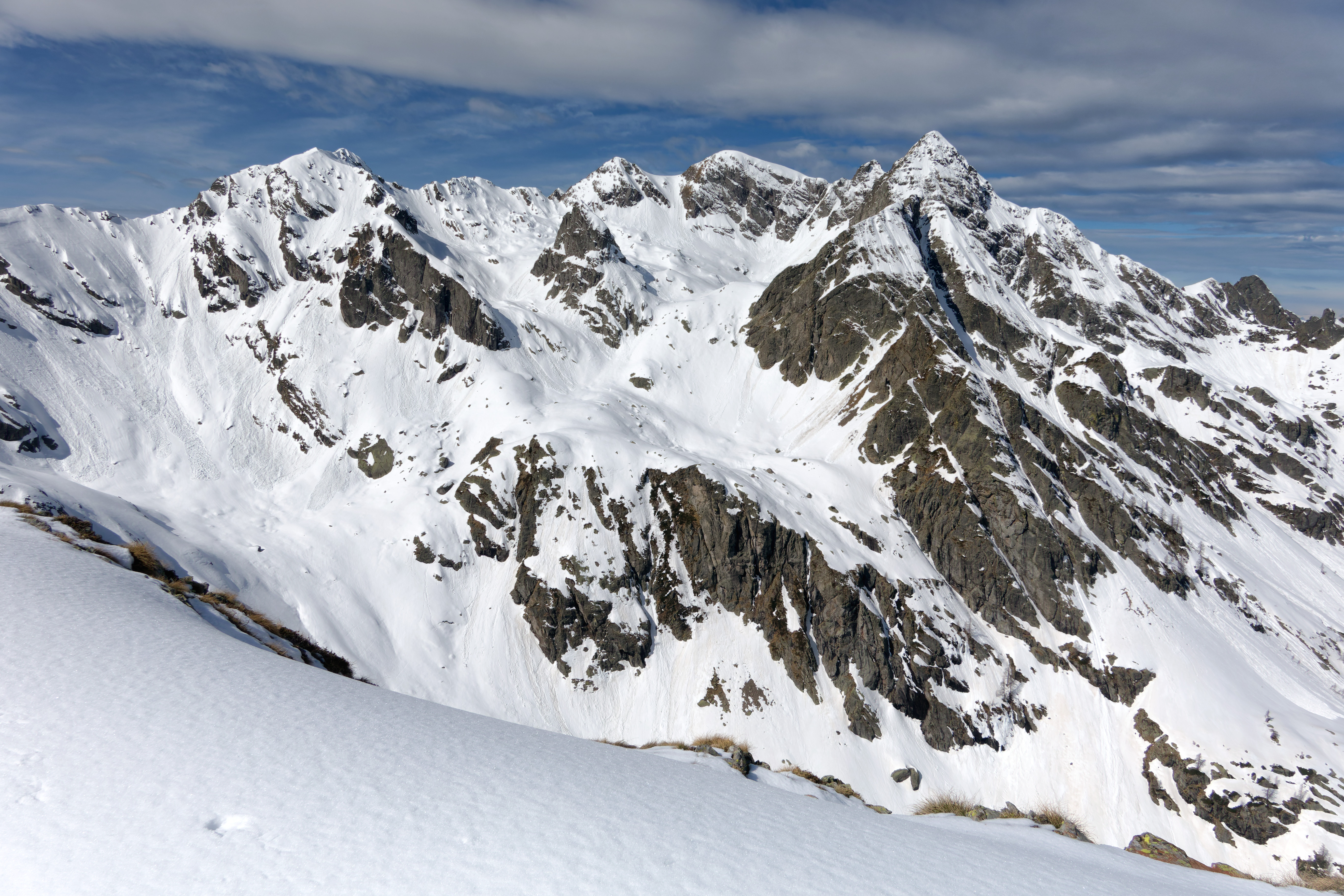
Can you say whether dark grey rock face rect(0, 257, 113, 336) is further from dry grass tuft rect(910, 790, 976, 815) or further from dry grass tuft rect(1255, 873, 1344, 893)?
dry grass tuft rect(1255, 873, 1344, 893)

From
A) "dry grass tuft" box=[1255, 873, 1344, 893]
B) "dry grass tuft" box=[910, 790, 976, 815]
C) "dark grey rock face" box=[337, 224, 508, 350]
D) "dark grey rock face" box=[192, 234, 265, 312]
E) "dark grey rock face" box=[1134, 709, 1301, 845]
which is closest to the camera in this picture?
"dry grass tuft" box=[1255, 873, 1344, 893]

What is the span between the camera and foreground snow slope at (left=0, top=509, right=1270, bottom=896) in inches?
221

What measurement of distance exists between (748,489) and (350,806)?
78504 millimetres

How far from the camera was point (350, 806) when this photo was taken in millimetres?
6469

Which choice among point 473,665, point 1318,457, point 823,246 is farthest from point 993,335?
point 473,665

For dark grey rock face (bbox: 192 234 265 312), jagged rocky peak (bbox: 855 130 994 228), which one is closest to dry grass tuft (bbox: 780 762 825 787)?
dark grey rock face (bbox: 192 234 265 312)

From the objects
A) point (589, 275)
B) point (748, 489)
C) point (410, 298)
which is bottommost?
point (748, 489)

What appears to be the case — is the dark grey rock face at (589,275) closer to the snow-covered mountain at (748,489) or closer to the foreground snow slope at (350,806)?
the snow-covered mountain at (748,489)

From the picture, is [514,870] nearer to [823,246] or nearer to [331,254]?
[823,246]

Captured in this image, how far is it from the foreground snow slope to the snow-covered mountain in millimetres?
59204

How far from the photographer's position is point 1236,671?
238ft

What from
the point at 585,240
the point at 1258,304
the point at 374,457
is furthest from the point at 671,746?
the point at 1258,304

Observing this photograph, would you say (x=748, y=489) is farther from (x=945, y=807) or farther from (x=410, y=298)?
(x=410, y=298)

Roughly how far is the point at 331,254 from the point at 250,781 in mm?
150697
